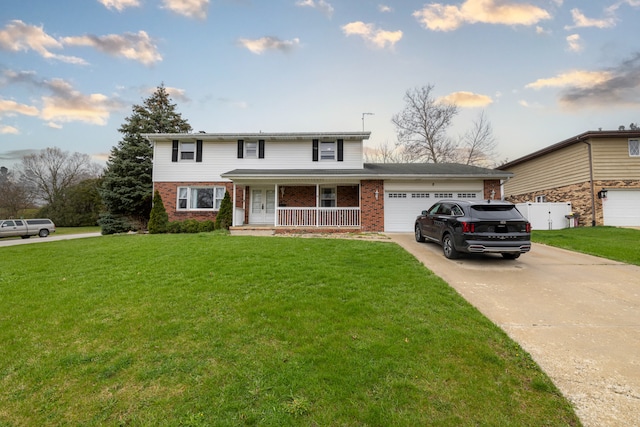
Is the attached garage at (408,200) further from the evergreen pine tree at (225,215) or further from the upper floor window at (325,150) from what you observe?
the evergreen pine tree at (225,215)

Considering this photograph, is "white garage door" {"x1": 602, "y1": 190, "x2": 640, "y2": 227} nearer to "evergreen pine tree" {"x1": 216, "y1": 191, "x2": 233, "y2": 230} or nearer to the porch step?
the porch step

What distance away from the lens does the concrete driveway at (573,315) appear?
96.2 inches

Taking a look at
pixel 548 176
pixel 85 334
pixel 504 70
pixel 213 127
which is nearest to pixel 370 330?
pixel 85 334

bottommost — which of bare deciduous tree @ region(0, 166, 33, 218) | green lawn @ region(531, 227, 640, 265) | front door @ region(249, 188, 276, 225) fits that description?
green lawn @ region(531, 227, 640, 265)

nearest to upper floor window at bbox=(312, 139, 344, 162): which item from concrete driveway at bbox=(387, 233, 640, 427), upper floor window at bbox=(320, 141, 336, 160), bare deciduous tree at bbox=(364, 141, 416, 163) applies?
upper floor window at bbox=(320, 141, 336, 160)

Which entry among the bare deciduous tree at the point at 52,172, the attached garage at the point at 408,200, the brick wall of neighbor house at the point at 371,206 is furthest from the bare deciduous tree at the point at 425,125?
the bare deciduous tree at the point at 52,172

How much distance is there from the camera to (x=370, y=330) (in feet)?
11.0

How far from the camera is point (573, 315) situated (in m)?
4.08

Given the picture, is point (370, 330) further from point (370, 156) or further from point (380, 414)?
point (370, 156)

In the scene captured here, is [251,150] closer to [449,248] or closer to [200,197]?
[200,197]

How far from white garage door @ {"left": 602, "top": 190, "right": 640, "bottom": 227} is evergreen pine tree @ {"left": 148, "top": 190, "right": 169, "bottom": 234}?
23419 mm

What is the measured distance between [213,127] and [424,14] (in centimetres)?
1442

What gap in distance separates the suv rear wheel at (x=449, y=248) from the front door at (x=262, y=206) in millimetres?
10290

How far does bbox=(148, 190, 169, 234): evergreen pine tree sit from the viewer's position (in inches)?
569
